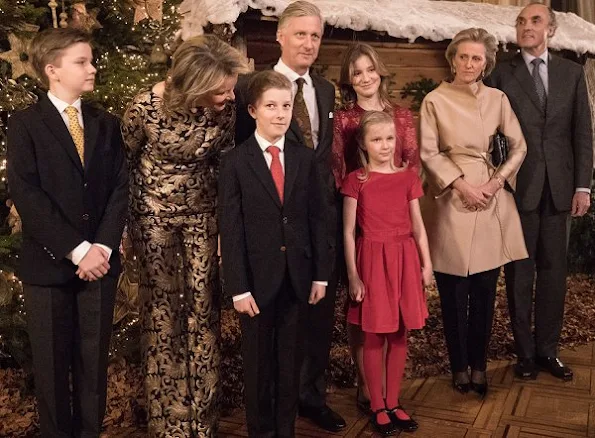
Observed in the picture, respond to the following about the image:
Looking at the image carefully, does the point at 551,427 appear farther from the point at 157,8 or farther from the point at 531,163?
the point at 157,8

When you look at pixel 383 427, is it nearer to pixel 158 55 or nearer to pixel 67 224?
pixel 67 224

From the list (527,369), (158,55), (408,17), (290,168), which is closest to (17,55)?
(158,55)

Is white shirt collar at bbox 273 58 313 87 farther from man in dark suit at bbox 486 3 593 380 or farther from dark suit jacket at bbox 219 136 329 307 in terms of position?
man in dark suit at bbox 486 3 593 380

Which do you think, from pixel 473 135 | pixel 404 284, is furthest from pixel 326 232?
pixel 473 135

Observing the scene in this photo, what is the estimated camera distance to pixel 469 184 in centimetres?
309

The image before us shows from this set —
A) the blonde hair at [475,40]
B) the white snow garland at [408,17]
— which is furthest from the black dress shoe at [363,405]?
the white snow garland at [408,17]

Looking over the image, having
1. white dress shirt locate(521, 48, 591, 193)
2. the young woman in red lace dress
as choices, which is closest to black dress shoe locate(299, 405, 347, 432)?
the young woman in red lace dress

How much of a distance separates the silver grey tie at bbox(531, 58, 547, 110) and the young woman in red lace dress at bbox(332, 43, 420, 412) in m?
0.77

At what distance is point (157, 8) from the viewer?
3.55 metres

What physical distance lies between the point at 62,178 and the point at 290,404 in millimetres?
1196

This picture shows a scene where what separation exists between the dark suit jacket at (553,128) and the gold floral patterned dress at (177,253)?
1515 millimetres

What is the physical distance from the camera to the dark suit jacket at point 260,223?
2488 millimetres

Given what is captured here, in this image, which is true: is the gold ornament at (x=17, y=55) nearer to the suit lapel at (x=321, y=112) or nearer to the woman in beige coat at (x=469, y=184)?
the suit lapel at (x=321, y=112)

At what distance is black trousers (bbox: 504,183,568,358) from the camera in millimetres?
3451
